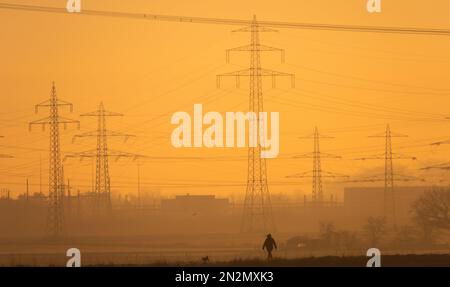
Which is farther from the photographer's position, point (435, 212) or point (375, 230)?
point (375, 230)

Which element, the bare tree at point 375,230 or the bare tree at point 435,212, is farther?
the bare tree at point 375,230

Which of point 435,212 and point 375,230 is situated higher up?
point 435,212

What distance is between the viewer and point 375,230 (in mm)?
146750

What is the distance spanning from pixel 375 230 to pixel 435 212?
14435mm

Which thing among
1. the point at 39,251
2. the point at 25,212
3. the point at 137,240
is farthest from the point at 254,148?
the point at 25,212

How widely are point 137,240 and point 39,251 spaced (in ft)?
162

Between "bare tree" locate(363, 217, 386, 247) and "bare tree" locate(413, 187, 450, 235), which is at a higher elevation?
"bare tree" locate(413, 187, 450, 235)

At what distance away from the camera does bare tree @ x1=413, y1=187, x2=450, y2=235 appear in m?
132

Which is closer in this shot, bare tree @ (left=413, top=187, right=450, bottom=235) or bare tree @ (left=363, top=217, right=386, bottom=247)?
bare tree @ (left=413, top=187, right=450, bottom=235)

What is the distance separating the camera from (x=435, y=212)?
133750 mm

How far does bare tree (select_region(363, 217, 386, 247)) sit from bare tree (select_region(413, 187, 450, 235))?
20.8 feet

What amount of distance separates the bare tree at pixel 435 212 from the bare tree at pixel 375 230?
20.8 ft

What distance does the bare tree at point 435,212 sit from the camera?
132 m

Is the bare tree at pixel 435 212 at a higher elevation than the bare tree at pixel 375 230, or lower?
higher
